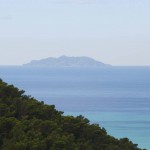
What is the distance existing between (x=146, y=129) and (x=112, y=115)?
→ 1269cm

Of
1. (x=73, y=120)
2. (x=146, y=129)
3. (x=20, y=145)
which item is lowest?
(x=20, y=145)

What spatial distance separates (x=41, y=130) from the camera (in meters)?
13.3

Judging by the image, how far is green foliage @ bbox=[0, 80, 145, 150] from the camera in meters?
12.2

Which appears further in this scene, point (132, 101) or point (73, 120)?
point (132, 101)

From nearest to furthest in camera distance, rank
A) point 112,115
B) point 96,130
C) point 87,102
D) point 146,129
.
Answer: point 96,130 < point 146,129 < point 112,115 < point 87,102

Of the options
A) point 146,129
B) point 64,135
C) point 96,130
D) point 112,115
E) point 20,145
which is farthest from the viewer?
point 112,115

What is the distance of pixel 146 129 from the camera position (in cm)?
6291

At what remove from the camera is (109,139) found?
14.7m

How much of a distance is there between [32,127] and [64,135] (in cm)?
82

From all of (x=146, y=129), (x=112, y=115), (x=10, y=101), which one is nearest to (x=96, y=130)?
(x=10, y=101)

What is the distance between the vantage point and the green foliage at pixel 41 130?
1219cm

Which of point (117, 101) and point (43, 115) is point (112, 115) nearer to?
point (117, 101)

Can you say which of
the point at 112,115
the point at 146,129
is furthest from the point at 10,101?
the point at 112,115

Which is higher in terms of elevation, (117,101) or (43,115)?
(117,101)
